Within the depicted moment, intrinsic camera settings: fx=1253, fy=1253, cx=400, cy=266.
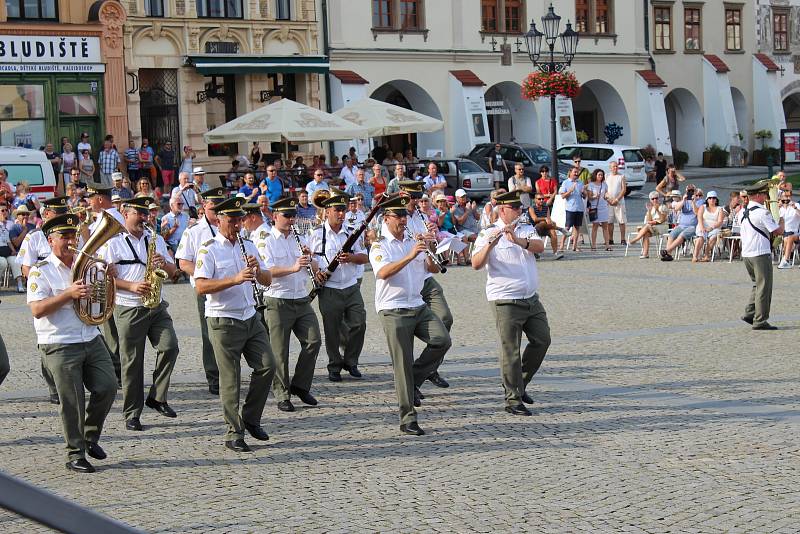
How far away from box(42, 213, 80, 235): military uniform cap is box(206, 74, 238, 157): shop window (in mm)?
27831

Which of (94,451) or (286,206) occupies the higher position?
(286,206)

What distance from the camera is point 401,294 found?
9828 mm

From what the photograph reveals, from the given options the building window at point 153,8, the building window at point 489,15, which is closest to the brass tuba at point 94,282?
the building window at point 153,8

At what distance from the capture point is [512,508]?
7289 mm

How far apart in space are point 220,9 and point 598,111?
61.6ft

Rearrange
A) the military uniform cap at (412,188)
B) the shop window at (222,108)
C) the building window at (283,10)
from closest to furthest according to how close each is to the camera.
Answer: the military uniform cap at (412,188) → the shop window at (222,108) → the building window at (283,10)

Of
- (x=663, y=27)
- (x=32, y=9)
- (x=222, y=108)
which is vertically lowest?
(x=222, y=108)

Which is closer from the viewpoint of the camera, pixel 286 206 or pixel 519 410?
pixel 519 410

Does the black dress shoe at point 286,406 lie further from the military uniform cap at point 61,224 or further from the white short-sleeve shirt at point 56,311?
the military uniform cap at point 61,224

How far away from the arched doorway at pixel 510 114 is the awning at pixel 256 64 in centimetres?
894

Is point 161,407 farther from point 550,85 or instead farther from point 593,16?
point 593,16

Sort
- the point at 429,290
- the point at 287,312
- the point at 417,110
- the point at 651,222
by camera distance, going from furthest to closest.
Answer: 1. the point at 417,110
2. the point at 651,222
3. the point at 429,290
4. the point at 287,312

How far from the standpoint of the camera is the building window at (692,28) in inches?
2007

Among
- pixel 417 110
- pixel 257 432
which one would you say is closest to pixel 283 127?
pixel 417 110
